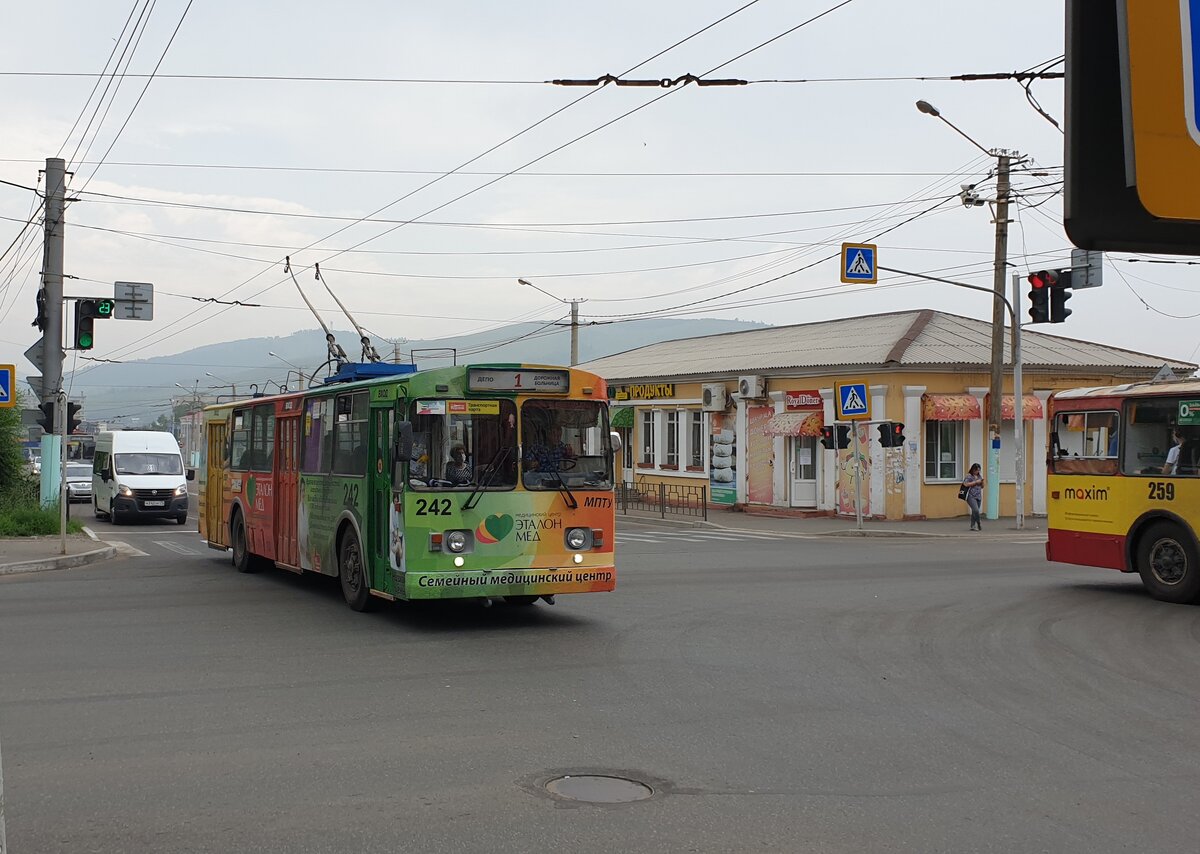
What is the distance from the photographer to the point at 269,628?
1202 cm

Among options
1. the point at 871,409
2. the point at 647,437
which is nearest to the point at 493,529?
the point at 871,409

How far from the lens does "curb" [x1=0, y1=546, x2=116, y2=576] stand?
17.9 meters

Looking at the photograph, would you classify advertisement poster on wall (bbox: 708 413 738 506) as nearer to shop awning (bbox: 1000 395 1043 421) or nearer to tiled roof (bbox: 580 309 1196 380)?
tiled roof (bbox: 580 309 1196 380)

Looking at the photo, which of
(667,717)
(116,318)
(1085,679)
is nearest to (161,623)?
(667,717)

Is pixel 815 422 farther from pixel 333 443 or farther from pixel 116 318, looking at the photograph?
pixel 333 443

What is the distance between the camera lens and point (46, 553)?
19844mm

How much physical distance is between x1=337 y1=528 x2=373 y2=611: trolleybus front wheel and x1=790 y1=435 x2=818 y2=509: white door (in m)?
23.7

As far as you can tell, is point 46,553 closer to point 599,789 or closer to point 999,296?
point 599,789

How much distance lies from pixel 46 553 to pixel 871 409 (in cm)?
2179

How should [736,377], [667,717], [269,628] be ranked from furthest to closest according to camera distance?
[736,377]
[269,628]
[667,717]

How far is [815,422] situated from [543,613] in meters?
22.5

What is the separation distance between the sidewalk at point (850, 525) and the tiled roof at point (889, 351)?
4.36m

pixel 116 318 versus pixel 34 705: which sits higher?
pixel 116 318

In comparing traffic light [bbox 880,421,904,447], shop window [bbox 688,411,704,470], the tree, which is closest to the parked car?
the tree
